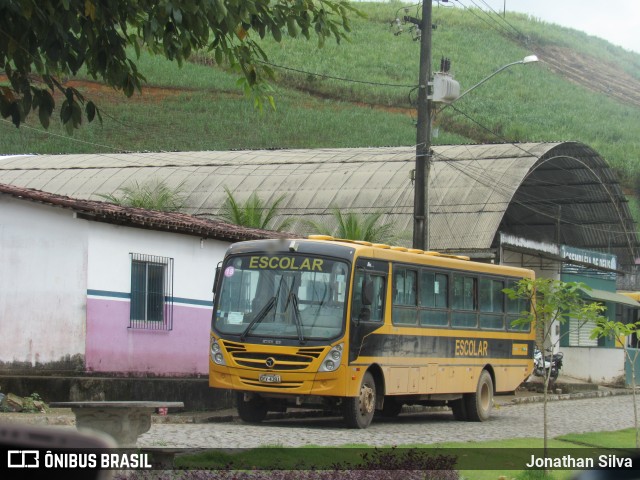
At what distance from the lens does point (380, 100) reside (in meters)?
102

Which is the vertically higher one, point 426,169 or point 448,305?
point 426,169

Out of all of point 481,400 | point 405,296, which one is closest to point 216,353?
point 405,296

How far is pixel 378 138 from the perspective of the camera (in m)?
82.3

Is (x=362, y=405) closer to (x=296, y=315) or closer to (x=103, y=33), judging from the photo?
(x=296, y=315)

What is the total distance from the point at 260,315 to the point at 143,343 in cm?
334

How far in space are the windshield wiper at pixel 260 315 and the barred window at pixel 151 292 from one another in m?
2.97

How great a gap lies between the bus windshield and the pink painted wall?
218 centimetres

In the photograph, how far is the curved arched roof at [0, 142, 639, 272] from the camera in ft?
120

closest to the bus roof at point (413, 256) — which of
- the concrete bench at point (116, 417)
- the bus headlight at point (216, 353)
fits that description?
the bus headlight at point (216, 353)

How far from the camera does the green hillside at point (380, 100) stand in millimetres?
78981

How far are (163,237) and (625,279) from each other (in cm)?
4046

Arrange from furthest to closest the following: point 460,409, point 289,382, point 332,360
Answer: point 460,409 < point 289,382 < point 332,360

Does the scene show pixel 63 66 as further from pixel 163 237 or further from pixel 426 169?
pixel 426 169

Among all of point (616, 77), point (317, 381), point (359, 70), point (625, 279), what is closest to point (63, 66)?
point (317, 381)
